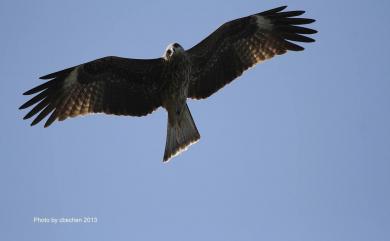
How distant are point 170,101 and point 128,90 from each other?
0.68m

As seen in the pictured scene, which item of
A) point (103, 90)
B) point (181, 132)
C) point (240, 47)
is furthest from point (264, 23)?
point (103, 90)

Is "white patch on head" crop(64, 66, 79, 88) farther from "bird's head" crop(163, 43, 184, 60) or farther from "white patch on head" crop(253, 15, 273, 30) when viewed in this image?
"white patch on head" crop(253, 15, 273, 30)

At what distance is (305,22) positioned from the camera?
23.2ft

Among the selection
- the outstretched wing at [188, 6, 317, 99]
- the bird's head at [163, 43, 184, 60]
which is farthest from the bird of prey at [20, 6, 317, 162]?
the bird's head at [163, 43, 184, 60]

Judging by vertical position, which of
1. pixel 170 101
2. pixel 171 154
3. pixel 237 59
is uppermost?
pixel 237 59

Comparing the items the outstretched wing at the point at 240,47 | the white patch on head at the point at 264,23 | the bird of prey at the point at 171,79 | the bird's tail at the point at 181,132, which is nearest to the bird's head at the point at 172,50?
the bird of prey at the point at 171,79

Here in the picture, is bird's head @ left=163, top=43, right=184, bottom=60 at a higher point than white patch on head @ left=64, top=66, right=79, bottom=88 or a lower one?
lower

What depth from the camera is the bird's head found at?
6.85m

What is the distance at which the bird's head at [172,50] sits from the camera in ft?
22.5

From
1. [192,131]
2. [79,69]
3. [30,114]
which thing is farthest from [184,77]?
[30,114]

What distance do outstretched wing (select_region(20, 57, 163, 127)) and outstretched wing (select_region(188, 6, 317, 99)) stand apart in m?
0.67

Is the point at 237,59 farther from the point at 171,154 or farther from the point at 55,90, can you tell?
the point at 55,90

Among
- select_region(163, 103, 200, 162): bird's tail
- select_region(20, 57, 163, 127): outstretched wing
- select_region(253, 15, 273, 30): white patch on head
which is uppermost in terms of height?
select_region(253, 15, 273, 30): white patch on head

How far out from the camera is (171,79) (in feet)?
23.0
